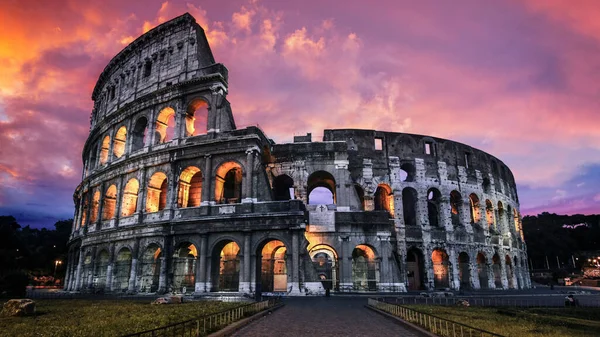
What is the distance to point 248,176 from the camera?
24.2 metres

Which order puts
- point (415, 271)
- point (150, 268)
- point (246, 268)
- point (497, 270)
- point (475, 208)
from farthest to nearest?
point (475, 208) → point (497, 270) → point (415, 271) → point (150, 268) → point (246, 268)

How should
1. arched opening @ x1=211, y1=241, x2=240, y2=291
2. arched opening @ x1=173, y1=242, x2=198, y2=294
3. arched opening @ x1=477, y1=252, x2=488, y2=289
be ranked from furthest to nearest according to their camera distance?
arched opening @ x1=477, y1=252, x2=488, y2=289, arched opening @ x1=173, y1=242, x2=198, y2=294, arched opening @ x1=211, y1=241, x2=240, y2=291

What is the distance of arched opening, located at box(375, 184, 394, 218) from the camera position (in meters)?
31.5

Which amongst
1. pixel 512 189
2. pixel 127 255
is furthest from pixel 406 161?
pixel 127 255

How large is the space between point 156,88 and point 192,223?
480 inches

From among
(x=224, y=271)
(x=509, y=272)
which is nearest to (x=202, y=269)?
(x=224, y=271)

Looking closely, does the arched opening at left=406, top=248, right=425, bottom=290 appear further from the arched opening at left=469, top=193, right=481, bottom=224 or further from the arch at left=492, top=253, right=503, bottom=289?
the arch at left=492, top=253, right=503, bottom=289

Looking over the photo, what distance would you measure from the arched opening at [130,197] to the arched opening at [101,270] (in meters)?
3.99

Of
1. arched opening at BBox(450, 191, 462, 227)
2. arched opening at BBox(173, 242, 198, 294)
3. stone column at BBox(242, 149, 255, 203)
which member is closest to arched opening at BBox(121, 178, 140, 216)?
arched opening at BBox(173, 242, 198, 294)

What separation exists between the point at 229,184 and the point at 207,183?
4.57m

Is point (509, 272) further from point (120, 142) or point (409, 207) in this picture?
point (120, 142)

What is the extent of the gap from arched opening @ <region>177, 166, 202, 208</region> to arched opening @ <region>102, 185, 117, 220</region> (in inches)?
260

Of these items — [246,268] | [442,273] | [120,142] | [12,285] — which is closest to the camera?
[12,285]

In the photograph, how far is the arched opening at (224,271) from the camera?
23547mm
